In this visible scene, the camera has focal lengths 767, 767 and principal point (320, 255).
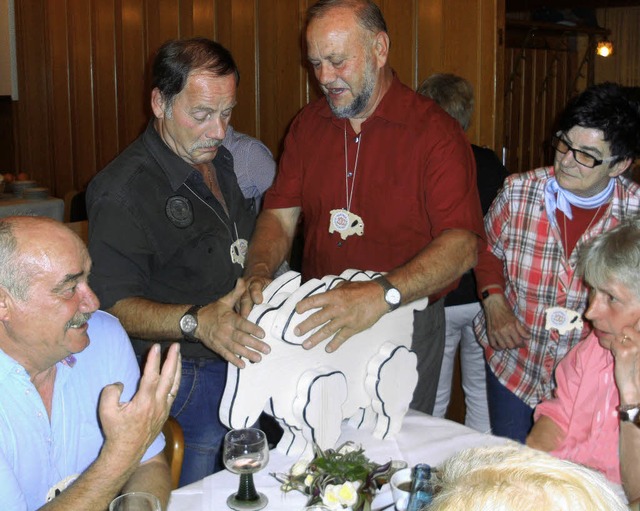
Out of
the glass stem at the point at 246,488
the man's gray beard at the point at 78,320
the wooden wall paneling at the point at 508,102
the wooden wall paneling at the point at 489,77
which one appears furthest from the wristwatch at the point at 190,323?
the wooden wall paneling at the point at 508,102

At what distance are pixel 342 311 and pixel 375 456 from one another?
1.30 feet

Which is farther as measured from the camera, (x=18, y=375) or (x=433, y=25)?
(x=433, y=25)

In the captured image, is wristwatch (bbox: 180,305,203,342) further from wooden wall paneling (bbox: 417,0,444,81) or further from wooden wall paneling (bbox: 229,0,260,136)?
wooden wall paneling (bbox: 229,0,260,136)

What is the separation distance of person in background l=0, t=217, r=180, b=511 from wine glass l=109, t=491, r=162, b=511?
0.19 metres

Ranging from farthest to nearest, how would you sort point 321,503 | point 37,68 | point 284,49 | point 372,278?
point 37,68
point 284,49
point 372,278
point 321,503

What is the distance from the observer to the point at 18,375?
1.68 metres

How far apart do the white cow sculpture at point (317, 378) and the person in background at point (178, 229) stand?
0.37 m

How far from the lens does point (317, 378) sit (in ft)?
6.01

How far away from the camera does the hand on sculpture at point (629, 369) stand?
1882mm

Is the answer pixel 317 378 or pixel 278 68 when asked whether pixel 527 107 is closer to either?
pixel 278 68

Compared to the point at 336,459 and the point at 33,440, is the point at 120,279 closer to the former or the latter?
the point at 33,440

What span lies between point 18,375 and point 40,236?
309 mm

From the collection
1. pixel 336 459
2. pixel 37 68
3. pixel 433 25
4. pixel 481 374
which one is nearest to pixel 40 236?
pixel 336 459

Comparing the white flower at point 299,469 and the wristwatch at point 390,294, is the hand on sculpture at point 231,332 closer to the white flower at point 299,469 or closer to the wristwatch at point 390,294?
the white flower at point 299,469
